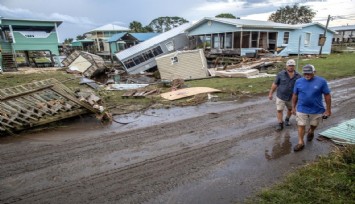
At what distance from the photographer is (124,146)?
5.17m

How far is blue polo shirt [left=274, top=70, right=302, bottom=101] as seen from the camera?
5582 mm

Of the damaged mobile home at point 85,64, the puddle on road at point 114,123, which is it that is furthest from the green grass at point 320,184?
the damaged mobile home at point 85,64

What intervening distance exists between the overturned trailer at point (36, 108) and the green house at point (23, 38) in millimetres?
18870

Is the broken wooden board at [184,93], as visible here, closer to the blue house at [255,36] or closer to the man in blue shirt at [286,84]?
the man in blue shirt at [286,84]

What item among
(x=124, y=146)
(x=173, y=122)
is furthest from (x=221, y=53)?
(x=124, y=146)

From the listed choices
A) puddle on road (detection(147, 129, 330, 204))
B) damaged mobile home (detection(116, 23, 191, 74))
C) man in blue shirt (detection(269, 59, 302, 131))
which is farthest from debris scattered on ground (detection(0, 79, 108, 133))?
damaged mobile home (detection(116, 23, 191, 74))

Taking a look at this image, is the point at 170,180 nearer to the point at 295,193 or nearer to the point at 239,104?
the point at 295,193

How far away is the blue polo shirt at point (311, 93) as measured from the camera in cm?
442

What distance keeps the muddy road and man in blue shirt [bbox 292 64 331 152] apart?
0.58m

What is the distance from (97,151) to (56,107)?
286cm

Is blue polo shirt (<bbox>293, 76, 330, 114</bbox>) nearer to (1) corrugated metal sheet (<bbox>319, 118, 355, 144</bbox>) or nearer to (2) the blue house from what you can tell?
(1) corrugated metal sheet (<bbox>319, 118, 355, 144</bbox>)

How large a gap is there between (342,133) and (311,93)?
148 centimetres

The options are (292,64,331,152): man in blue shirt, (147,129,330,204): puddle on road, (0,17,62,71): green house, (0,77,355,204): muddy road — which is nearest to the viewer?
(147,129,330,204): puddle on road

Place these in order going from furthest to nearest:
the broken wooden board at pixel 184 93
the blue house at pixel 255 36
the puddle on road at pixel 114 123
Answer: the blue house at pixel 255 36 < the broken wooden board at pixel 184 93 < the puddle on road at pixel 114 123
